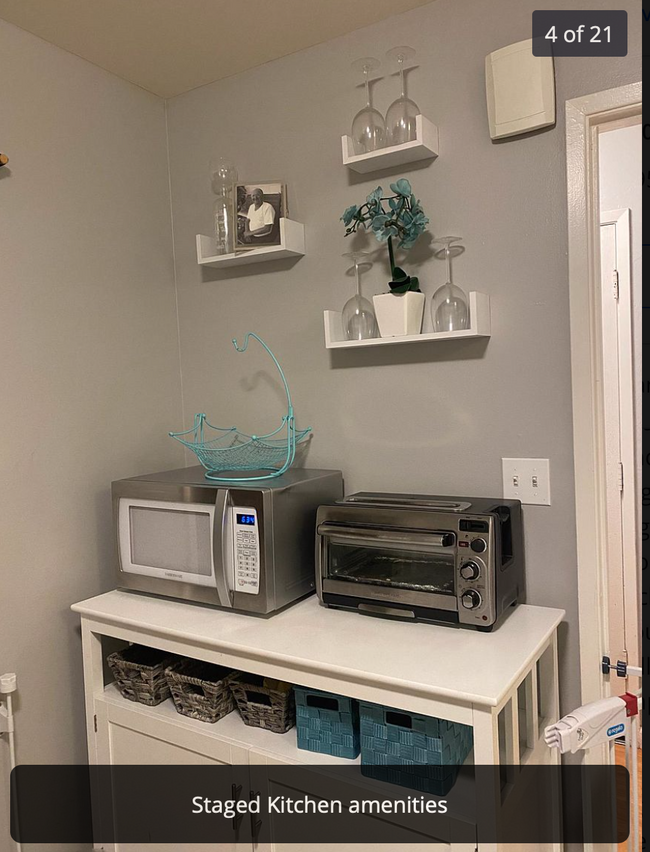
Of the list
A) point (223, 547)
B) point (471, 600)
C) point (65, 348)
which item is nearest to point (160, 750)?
point (223, 547)

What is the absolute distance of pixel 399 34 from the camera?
1.79 metres

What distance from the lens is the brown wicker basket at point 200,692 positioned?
65.1 inches

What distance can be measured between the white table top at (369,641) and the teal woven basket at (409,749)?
0.12m

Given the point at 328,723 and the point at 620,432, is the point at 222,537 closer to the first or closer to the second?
the point at 328,723

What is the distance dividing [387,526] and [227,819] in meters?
0.78

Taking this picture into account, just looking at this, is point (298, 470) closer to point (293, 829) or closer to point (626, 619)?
point (293, 829)

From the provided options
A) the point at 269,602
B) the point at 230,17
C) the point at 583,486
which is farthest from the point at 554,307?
the point at 230,17

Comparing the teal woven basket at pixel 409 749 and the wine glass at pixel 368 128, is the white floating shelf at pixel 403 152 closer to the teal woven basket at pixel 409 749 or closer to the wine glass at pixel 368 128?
the wine glass at pixel 368 128

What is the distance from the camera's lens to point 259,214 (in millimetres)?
1934

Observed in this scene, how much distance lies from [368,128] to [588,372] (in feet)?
2.79

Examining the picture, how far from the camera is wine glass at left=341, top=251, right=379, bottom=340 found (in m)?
1.80

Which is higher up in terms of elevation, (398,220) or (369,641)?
(398,220)

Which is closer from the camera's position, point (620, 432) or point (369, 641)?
point (369, 641)
